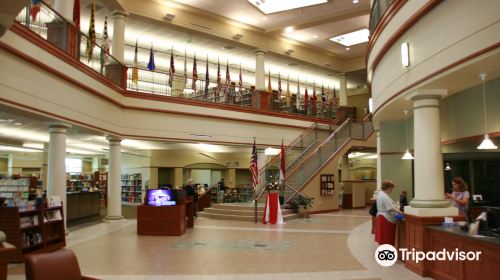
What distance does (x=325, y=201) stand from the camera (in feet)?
59.7

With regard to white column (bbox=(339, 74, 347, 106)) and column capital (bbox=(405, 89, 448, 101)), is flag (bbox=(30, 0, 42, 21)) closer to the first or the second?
column capital (bbox=(405, 89, 448, 101))

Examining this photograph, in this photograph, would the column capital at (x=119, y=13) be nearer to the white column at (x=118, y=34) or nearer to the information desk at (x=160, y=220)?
the white column at (x=118, y=34)

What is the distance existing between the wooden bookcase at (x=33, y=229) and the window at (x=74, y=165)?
19.7 metres

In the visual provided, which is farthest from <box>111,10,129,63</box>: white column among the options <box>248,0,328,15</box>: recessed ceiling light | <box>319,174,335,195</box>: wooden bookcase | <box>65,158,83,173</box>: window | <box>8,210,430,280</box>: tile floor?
<box>65,158,83,173</box>: window

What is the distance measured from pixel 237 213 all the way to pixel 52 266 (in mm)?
11552

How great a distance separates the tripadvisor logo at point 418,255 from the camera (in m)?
5.75

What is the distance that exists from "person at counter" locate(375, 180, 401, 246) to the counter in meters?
11.0

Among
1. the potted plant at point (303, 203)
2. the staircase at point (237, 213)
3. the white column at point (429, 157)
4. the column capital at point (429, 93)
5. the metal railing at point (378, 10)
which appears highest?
the metal railing at point (378, 10)

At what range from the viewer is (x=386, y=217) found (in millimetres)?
8297

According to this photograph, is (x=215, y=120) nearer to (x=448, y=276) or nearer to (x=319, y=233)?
(x=319, y=233)

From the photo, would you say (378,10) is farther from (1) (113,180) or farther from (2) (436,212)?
(1) (113,180)

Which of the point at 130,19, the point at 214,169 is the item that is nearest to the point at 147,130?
the point at 130,19

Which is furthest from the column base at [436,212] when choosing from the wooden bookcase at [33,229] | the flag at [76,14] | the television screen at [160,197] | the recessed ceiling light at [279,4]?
the recessed ceiling light at [279,4]

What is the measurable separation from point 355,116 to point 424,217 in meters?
21.0
